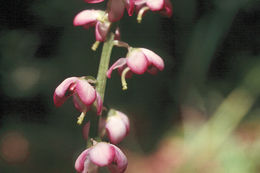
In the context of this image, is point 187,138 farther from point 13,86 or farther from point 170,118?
point 13,86

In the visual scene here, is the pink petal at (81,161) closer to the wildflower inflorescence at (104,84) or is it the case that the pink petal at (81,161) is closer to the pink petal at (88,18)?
the wildflower inflorescence at (104,84)

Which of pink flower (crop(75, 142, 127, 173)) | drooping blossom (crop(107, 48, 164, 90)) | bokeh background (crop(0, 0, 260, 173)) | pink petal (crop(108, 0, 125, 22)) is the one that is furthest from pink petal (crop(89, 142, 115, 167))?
bokeh background (crop(0, 0, 260, 173))

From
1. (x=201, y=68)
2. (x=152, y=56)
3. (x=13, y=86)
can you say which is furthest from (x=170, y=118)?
(x=152, y=56)

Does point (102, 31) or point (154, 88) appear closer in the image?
point (102, 31)

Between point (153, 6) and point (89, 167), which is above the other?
point (153, 6)

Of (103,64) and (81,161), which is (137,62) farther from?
(81,161)

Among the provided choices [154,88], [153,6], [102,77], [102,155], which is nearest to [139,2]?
[153,6]

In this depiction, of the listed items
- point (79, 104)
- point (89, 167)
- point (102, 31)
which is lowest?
point (89, 167)
